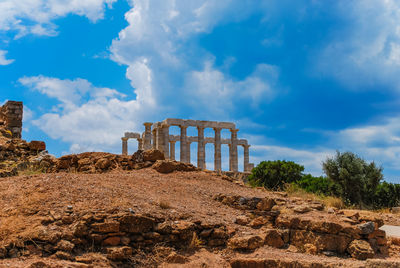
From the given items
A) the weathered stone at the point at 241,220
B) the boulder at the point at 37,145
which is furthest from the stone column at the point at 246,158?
the weathered stone at the point at 241,220

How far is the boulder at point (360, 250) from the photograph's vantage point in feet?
25.9

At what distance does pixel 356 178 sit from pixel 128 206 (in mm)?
14900

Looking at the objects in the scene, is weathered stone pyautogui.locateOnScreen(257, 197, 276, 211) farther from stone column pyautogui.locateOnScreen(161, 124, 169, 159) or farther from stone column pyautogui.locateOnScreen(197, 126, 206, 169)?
stone column pyautogui.locateOnScreen(197, 126, 206, 169)

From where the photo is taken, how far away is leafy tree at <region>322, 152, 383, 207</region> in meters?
19.4

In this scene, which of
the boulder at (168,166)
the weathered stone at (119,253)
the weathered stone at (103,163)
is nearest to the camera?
the weathered stone at (119,253)

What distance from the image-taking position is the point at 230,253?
743cm

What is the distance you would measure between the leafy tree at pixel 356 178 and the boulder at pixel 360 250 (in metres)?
11.6

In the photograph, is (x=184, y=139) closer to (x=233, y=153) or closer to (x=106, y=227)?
(x=233, y=153)

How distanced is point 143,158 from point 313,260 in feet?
21.0

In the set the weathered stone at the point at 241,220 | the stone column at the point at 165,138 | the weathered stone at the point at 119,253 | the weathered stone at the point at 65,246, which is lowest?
the weathered stone at the point at 119,253

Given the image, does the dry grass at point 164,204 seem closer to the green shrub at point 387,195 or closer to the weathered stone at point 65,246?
the weathered stone at point 65,246

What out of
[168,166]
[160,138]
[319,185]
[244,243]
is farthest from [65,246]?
[160,138]

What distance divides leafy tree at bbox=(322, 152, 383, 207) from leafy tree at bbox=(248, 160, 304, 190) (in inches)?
194

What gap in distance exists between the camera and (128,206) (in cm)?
762
